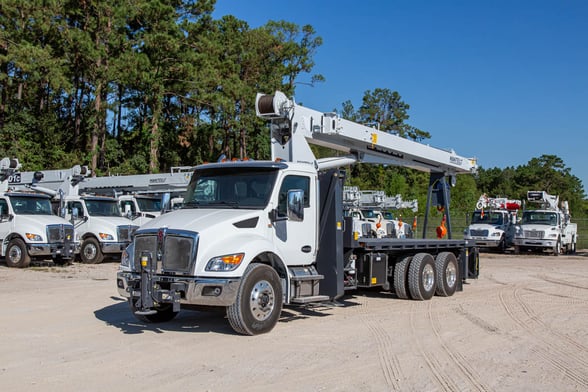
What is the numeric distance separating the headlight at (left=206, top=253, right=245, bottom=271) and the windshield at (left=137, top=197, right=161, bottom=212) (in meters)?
16.3

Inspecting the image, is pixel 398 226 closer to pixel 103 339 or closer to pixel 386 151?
pixel 386 151

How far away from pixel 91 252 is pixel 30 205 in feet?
8.71

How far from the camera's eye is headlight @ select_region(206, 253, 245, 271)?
7812mm

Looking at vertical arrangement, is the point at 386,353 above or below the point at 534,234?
below

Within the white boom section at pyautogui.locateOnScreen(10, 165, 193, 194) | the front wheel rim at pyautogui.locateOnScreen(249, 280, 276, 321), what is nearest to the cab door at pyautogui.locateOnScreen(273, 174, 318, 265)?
the front wheel rim at pyautogui.locateOnScreen(249, 280, 276, 321)

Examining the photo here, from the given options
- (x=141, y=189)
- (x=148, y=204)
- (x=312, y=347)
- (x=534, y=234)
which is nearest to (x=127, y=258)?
(x=312, y=347)

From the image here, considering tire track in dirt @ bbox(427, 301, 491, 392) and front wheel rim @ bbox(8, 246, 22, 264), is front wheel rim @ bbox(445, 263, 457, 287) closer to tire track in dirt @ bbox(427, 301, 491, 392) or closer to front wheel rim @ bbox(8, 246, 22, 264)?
tire track in dirt @ bbox(427, 301, 491, 392)

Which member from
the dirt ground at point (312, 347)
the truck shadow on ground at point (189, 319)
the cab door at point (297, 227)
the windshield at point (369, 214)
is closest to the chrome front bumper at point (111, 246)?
the dirt ground at point (312, 347)

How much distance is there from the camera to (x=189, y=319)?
970cm

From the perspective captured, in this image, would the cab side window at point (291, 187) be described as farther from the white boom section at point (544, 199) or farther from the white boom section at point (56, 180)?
the white boom section at point (544, 199)

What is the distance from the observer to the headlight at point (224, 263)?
25.6 ft

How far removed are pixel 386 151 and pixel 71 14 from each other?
29.0m

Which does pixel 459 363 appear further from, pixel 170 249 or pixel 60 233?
pixel 60 233

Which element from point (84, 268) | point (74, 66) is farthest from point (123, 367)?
point (74, 66)
